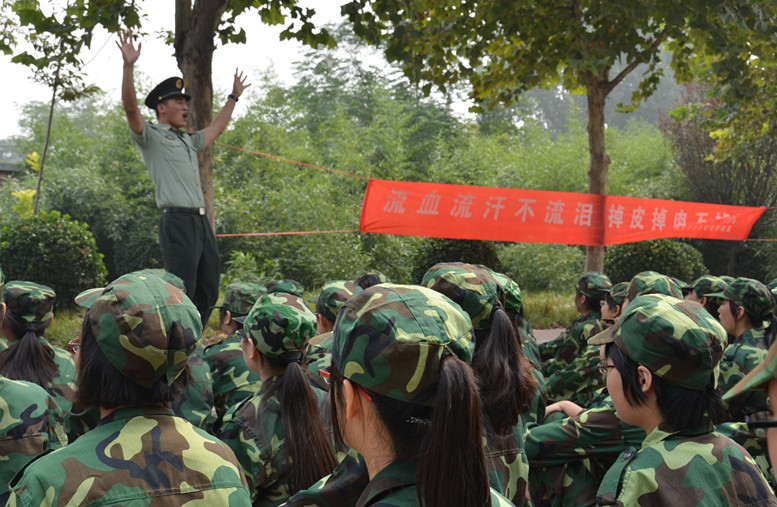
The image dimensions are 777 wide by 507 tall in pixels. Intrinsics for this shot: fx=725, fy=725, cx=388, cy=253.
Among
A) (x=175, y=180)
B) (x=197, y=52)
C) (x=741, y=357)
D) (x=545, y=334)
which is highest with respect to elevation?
(x=197, y=52)

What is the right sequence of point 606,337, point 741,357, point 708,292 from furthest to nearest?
point 708,292 → point 741,357 → point 606,337

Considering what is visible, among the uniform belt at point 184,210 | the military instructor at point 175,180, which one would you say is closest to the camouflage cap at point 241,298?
the military instructor at point 175,180

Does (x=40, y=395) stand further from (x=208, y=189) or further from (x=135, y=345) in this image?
(x=208, y=189)

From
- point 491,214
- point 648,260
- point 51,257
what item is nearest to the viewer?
point 51,257

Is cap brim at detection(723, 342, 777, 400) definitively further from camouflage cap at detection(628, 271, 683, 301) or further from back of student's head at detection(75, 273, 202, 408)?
camouflage cap at detection(628, 271, 683, 301)

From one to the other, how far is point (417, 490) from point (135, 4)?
5393 mm

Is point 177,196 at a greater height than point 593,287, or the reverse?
point 177,196

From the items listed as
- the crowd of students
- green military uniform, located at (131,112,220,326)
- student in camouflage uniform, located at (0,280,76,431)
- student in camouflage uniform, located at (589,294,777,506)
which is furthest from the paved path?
student in camouflage uniform, located at (589,294,777,506)

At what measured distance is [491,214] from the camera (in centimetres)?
904

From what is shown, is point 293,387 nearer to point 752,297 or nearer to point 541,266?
point 752,297

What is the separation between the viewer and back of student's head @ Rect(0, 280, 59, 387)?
340 cm

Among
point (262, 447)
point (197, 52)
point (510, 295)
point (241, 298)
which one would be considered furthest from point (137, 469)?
point (197, 52)

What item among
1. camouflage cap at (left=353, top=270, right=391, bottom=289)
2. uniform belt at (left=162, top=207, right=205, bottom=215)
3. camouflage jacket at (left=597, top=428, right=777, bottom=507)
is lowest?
camouflage jacket at (left=597, top=428, right=777, bottom=507)

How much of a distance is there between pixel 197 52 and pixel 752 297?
469cm
